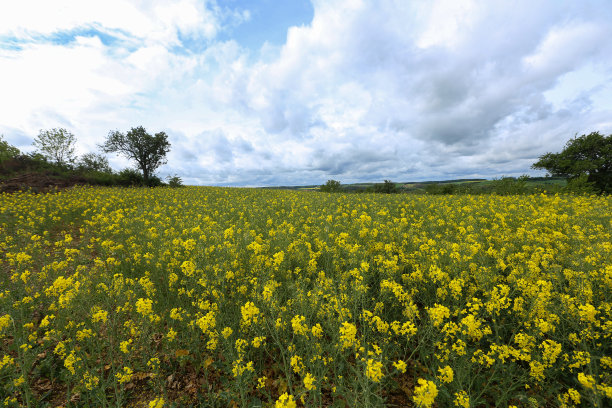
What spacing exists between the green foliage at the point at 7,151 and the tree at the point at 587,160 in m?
80.3

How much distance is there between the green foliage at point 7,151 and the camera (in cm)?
2830

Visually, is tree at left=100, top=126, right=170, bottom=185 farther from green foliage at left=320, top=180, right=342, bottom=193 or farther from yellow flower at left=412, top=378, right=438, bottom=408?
yellow flower at left=412, top=378, right=438, bottom=408

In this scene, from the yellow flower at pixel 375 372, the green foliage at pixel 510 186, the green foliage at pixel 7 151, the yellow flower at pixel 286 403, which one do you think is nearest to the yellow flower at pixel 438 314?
the yellow flower at pixel 375 372

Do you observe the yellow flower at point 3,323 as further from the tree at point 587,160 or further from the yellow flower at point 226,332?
the tree at point 587,160

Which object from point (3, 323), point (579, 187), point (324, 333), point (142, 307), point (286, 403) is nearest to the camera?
point (286, 403)

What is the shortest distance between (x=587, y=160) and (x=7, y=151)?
291 ft

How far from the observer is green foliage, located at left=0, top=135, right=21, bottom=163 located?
28.3 meters

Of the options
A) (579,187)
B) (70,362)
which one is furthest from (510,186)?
(70,362)

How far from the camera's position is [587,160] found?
118ft

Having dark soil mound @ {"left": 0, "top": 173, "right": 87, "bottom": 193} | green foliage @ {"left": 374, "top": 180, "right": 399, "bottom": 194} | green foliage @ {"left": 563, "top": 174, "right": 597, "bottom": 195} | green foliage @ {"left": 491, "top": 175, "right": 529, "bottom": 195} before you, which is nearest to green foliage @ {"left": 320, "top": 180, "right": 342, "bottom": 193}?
green foliage @ {"left": 374, "top": 180, "right": 399, "bottom": 194}

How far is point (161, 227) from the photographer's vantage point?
7648 mm

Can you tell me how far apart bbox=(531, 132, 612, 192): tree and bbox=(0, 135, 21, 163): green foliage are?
3161 inches

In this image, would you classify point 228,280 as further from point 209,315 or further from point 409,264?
point 409,264

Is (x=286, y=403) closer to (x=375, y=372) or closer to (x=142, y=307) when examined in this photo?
(x=375, y=372)
